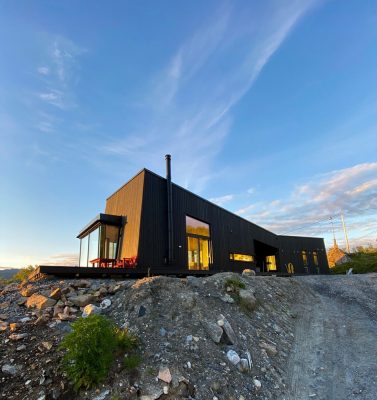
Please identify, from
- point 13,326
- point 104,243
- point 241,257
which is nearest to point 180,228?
point 104,243

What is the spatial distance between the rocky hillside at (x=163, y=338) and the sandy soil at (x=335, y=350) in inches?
13.3

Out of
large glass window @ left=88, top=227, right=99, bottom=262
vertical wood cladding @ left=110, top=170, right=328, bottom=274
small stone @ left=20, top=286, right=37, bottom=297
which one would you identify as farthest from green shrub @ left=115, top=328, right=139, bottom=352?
large glass window @ left=88, top=227, right=99, bottom=262

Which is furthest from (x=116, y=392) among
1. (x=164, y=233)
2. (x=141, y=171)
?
(x=141, y=171)

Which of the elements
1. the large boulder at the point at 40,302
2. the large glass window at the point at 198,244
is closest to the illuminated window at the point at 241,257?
the large glass window at the point at 198,244

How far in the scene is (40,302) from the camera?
20.9ft

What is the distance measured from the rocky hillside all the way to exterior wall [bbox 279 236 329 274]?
25837mm

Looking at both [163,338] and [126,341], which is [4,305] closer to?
[126,341]

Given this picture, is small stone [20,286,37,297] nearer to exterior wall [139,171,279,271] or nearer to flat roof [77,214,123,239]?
exterior wall [139,171,279,271]

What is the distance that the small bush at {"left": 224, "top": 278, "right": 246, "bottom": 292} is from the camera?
830 cm

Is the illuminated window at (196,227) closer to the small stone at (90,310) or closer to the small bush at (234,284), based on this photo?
the small bush at (234,284)

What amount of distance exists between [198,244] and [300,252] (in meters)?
21.7

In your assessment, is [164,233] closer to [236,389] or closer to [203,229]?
[203,229]

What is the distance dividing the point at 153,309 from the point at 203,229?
13.0m

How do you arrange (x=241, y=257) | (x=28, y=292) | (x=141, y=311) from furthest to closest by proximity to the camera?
(x=241, y=257)
(x=28, y=292)
(x=141, y=311)
